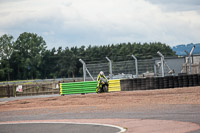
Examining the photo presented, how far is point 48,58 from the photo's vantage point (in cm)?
10238

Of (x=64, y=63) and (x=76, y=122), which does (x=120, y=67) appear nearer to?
(x=76, y=122)

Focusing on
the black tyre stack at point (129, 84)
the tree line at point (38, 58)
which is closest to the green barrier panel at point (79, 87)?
the black tyre stack at point (129, 84)

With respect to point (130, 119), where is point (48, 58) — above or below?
above

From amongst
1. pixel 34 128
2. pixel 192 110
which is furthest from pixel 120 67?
pixel 34 128

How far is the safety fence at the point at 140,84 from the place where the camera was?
990 inches

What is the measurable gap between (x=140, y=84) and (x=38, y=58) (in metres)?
75.5

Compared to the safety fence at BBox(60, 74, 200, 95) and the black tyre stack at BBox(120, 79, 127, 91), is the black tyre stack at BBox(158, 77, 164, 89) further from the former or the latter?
the black tyre stack at BBox(120, 79, 127, 91)

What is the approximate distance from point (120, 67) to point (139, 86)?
183 centimetres

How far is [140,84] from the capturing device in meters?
26.4

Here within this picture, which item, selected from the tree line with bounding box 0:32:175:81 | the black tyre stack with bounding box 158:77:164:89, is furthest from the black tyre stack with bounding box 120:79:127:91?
the tree line with bounding box 0:32:175:81

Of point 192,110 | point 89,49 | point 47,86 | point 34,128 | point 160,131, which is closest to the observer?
point 160,131

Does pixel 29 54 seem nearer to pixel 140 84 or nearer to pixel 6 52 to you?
pixel 6 52

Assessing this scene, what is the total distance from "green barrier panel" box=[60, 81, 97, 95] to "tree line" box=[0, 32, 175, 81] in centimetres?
5972

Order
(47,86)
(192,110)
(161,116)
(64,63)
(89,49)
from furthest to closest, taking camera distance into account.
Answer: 1. (89,49)
2. (64,63)
3. (47,86)
4. (192,110)
5. (161,116)
